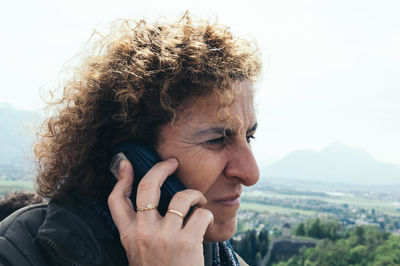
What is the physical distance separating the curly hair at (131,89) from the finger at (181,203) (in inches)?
15.2

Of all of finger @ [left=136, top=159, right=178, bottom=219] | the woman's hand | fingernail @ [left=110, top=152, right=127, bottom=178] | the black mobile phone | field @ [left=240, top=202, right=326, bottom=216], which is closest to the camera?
the woman's hand

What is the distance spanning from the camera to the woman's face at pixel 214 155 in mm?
1836

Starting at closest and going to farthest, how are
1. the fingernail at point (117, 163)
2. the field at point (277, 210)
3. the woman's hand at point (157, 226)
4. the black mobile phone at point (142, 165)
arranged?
1. the woman's hand at point (157, 226)
2. the black mobile phone at point (142, 165)
3. the fingernail at point (117, 163)
4. the field at point (277, 210)

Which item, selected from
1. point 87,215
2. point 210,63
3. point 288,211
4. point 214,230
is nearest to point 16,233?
point 87,215

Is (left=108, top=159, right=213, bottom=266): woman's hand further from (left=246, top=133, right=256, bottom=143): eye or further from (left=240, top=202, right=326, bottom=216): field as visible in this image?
(left=240, top=202, right=326, bottom=216): field

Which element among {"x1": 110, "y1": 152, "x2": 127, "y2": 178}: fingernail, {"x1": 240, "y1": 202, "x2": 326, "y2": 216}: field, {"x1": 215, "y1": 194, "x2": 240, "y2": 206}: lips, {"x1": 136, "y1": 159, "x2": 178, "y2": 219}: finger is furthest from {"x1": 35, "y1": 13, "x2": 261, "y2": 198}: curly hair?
{"x1": 240, "y1": 202, "x2": 326, "y2": 216}: field

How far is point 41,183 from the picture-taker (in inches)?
83.9

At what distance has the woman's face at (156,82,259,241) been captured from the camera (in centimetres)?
184

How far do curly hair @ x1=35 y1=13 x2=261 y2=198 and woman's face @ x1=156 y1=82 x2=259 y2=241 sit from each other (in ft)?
0.25

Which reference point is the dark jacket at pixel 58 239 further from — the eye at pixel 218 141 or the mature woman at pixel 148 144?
the eye at pixel 218 141

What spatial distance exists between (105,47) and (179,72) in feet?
1.86

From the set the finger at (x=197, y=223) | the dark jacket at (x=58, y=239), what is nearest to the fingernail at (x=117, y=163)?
the dark jacket at (x=58, y=239)

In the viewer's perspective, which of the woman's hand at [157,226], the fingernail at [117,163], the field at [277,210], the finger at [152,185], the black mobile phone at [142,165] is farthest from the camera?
the field at [277,210]

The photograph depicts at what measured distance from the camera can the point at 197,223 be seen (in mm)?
1565
